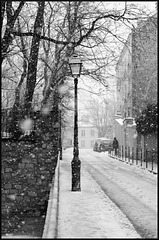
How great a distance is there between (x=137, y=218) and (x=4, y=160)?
5632 millimetres

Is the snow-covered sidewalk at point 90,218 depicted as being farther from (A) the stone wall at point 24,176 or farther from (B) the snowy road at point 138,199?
(A) the stone wall at point 24,176

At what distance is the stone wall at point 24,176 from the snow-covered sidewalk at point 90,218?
2304mm

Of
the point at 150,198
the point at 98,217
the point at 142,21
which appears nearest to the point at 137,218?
the point at 98,217

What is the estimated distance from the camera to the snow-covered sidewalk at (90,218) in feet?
16.7

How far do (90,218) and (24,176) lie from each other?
17.5ft

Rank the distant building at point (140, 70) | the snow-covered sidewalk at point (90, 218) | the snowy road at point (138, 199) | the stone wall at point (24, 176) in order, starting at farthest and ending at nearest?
the stone wall at point (24, 176) < the distant building at point (140, 70) < the snowy road at point (138, 199) < the snow-covered sidewalk at point (90, 218)

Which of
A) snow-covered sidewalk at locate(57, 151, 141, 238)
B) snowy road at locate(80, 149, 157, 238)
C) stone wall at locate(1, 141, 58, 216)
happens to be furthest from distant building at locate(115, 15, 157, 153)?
stone wall at locate(1, 141, 58, 216)

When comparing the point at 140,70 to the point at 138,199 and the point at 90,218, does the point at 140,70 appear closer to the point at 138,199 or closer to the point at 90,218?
the point at 138,199

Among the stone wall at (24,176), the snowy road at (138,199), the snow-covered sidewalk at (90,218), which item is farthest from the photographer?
the stone wall at (24,176)

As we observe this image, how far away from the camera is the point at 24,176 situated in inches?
433

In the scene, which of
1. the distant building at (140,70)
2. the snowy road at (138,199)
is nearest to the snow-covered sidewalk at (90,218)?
the snowy road at (138,199)

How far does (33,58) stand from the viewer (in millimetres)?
12172

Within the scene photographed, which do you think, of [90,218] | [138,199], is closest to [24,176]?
[138,199]

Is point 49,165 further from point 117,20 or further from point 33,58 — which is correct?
point 117,20
